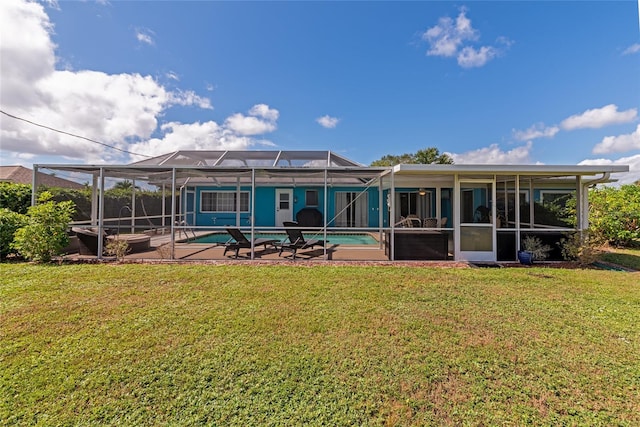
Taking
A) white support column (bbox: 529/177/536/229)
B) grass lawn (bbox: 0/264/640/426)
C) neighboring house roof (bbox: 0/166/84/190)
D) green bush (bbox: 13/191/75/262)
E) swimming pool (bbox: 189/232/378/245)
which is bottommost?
grass lawn (bbox: 0/264/640/426)

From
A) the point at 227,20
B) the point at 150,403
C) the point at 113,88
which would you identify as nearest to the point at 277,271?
the point at 150,403

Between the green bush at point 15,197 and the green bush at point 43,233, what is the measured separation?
3.85 metres

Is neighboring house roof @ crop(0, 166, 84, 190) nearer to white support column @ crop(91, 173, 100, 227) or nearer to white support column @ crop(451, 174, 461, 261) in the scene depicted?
white support column @ crop(91, 173, 100, 227)

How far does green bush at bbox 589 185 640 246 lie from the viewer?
10422 millimetres

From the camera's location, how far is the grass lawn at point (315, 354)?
89.7 inches

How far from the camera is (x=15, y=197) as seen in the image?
9.68m

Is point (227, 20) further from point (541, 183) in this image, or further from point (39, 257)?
point (541, 183)

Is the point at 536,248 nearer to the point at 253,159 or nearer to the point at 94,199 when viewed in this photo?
the point at 253,159

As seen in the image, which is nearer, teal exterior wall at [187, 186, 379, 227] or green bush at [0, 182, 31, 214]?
green bush at [0, 182, 31, 214]

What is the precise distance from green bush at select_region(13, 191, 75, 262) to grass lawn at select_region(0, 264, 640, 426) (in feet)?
5.86

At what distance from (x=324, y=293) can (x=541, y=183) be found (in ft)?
38.1

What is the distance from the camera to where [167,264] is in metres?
7.12

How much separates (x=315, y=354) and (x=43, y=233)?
310 inches

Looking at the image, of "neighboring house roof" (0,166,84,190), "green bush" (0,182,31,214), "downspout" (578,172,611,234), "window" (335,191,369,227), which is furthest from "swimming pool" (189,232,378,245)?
"downspout" (578,172,611,234)
